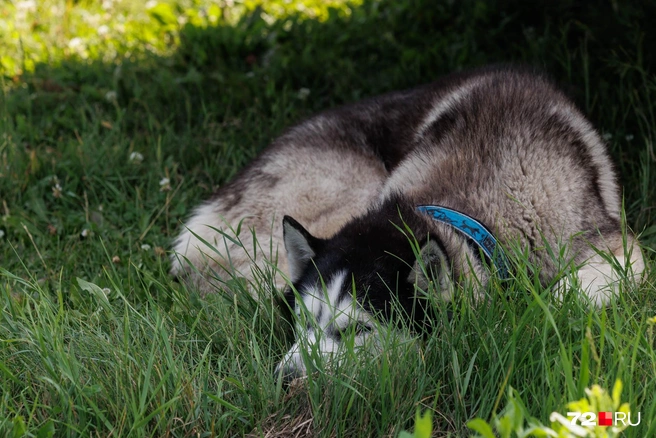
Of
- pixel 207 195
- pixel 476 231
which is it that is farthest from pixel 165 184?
pixel 476 231

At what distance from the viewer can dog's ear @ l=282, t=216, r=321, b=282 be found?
120 inches

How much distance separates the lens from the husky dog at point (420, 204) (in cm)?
289

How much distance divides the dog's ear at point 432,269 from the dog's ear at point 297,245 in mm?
467

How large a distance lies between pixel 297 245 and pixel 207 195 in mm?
1896

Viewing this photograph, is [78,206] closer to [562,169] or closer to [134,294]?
[134,294]

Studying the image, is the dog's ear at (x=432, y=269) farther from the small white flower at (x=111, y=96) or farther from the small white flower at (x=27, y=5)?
the small white flower at (x=27, y=5)

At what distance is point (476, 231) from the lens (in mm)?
3061

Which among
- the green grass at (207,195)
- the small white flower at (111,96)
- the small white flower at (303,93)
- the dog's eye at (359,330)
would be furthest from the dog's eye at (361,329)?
the small white flower at (111,96)

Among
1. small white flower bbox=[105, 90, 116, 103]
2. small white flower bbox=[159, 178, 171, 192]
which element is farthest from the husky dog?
small white flower bbox=[105, 90, 116, 103]

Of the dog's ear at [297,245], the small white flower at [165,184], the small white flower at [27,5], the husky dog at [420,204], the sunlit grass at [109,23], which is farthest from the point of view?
the small white flower at [27,5]

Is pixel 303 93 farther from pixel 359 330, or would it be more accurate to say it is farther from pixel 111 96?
pixel 359 330

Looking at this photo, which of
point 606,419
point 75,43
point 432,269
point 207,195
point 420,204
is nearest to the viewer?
point 606,419

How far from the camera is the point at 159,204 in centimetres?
473

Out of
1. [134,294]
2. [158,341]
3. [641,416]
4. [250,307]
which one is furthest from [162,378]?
[641,416]
